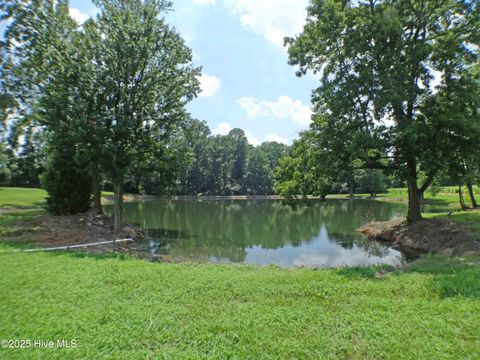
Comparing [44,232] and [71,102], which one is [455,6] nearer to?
[71,102]

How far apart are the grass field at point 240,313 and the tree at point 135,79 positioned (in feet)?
29.6

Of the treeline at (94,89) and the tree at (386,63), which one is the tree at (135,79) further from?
the tree at (386,63)

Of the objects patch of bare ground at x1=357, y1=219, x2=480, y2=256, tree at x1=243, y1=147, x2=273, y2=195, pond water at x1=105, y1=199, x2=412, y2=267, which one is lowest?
pond water at x1=105, y1=199, x2=412, y2=267

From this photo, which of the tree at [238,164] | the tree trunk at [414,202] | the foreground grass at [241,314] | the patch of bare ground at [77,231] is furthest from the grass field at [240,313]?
the tree at [238,164]

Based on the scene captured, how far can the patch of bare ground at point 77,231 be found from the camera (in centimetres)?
1288

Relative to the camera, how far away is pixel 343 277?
738cm

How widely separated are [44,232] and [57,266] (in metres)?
7.58

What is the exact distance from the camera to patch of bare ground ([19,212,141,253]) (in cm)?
1288

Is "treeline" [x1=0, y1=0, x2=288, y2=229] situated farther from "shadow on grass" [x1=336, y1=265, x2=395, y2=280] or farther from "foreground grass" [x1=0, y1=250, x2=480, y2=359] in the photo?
"shadow on grass" [x1=336, y1=265, x2=395, y2=280]

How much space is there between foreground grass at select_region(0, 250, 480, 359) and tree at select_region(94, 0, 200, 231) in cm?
921

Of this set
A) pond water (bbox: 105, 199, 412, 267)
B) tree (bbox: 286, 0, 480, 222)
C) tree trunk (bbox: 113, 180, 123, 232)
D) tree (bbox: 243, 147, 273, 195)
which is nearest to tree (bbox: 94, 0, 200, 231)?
tree trunk (bbox: 113, 180, 123, 232)

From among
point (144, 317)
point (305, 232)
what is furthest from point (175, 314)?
point (305, 232)

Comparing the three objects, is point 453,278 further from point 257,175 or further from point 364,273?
point 257,175

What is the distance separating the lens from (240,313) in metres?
5.11
